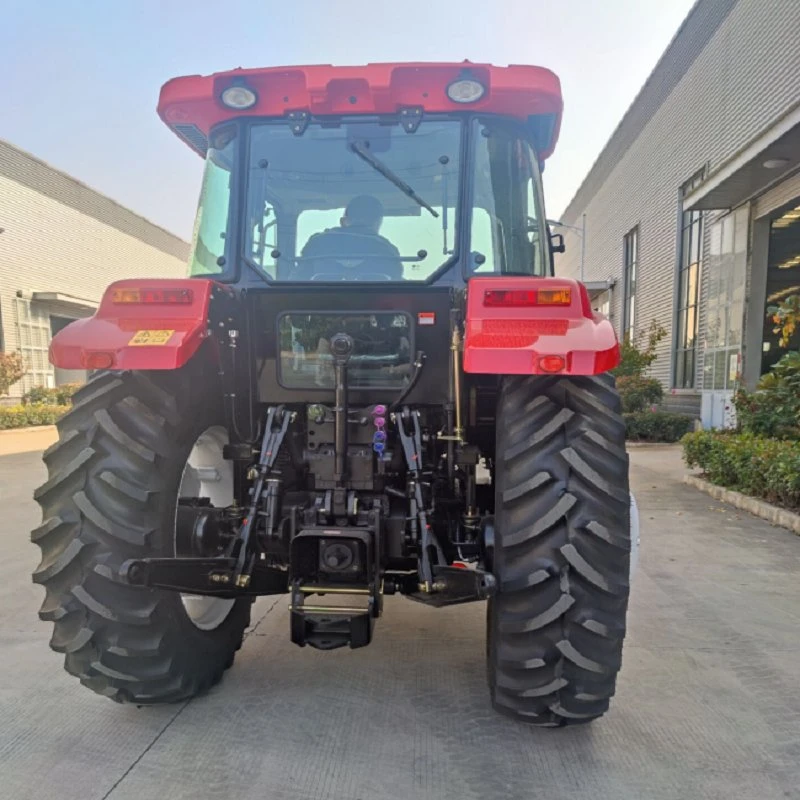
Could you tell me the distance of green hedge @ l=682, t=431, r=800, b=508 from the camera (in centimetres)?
576

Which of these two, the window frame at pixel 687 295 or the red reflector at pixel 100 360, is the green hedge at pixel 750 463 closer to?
the red reflector at pixel 100 360

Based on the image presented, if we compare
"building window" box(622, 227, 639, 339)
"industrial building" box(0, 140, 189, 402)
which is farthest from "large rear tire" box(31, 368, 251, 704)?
"industrial building" box(0, 140, 189, 402)

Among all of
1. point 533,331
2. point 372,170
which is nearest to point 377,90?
point 372,170

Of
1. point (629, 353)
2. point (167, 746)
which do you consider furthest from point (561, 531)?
point (629, 353)

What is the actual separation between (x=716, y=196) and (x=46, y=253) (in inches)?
818

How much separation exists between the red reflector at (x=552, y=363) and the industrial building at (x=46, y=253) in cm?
2015

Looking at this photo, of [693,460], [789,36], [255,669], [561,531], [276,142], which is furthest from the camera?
[789,36]

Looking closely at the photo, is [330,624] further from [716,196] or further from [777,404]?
[716,196]

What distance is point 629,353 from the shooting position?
13.9 metres

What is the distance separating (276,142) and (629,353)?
12623 mm

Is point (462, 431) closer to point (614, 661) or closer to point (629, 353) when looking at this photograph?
point (614, 661)

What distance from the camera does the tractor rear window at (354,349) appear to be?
260 cm

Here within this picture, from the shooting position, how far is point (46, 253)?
830 inches

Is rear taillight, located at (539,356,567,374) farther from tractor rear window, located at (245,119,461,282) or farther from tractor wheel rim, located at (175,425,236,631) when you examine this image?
tractor wheel rim, located at (175,425,236,631)
